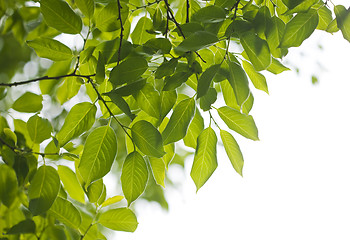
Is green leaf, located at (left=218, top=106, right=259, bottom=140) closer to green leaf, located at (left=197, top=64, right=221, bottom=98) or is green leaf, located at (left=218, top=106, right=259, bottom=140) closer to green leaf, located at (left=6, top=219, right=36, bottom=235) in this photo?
green leaf, located at (left=197, top=64, right=221, bottom=98)

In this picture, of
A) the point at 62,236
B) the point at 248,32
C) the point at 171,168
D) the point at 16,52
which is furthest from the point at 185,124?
the point at 171,168

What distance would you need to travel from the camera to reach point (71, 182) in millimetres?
668

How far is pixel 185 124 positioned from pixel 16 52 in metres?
1.22

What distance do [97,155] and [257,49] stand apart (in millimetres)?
243

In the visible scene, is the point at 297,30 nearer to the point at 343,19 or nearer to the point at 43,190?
the point at 343,19

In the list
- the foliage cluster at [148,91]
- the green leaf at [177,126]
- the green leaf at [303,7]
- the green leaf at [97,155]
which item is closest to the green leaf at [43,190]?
the foliage cluster at [148,91]

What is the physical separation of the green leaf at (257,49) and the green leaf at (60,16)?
278mm

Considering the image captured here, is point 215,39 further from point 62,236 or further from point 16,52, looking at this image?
point 16,52

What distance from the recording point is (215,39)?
390mm

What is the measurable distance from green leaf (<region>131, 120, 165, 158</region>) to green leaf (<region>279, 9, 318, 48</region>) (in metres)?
0.19

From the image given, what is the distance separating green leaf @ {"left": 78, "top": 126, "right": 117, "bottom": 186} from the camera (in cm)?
47

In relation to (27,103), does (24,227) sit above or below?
below

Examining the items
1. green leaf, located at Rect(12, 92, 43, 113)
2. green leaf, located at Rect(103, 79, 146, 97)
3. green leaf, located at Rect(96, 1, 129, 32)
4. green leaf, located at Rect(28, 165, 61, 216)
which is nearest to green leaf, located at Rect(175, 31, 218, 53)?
green leaf, located at Rect(103, 79, 146, 97)

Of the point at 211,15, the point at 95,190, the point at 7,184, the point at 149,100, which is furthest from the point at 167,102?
the point at 7,184
